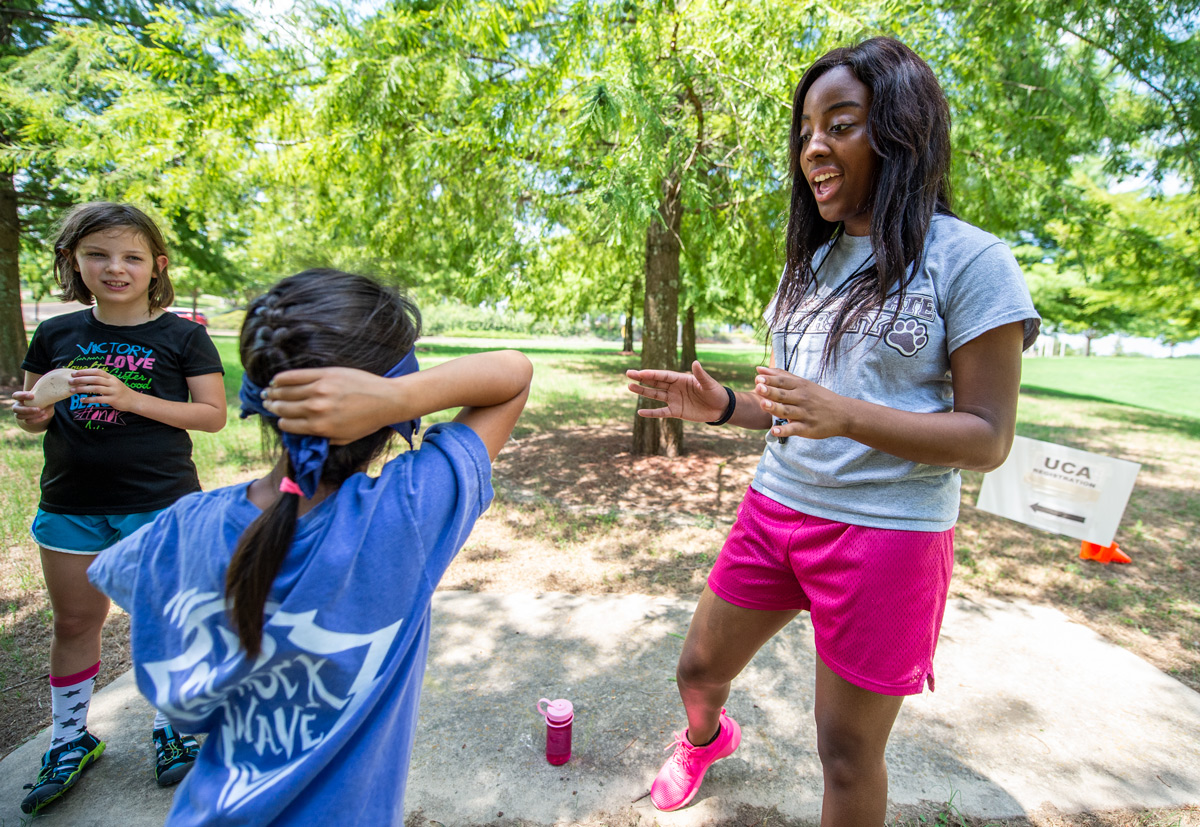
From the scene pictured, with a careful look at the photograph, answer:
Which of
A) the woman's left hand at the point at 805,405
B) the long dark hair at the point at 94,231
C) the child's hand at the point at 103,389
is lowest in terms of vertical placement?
the child's hand at the point at 103,389

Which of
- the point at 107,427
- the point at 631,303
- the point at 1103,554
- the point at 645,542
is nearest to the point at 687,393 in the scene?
the point at 107,427

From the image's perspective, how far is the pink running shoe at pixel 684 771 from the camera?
6.35 feet

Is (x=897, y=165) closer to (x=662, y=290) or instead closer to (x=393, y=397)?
(x=393, y=397)

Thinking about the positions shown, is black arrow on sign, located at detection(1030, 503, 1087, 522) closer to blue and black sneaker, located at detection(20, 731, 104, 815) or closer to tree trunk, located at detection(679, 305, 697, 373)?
blue and black sneaker, located at detection(20, 731, 104, 815)

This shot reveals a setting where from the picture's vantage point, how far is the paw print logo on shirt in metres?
1.29

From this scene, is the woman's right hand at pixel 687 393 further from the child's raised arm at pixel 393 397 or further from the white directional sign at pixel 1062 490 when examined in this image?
the white directional sign at pixel 1062 490

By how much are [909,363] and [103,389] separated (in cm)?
207

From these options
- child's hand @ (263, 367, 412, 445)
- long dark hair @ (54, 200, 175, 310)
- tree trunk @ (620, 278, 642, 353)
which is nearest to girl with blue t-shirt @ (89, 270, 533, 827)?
child's hand @ (263, 367, 412, 445)

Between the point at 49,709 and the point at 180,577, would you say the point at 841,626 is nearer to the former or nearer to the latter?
the point at 180,577

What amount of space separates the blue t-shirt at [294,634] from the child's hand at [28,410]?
1.02m

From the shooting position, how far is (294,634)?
0.93 m

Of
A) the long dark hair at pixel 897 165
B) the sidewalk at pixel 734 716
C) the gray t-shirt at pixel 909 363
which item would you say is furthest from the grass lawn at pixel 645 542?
the long dark hair at pixel 897 165

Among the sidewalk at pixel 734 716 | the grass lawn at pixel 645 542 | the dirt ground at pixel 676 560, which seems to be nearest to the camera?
the sidewalk at pixel 734 716

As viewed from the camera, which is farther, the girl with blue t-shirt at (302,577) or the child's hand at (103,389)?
the child's hand at (103,389)
